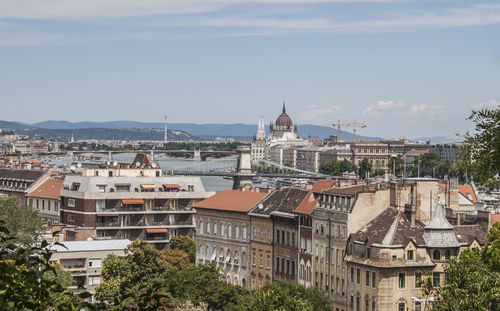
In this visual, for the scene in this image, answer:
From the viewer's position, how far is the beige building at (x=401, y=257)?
63094 millimetres

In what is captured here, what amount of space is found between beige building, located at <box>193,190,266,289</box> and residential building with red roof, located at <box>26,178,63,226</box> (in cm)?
2306

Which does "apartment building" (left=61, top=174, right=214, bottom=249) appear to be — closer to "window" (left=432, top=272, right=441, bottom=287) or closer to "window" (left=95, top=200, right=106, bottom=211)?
"window" (left=95, top=200, right=106, bottom=211)

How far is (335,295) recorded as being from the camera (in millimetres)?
69812

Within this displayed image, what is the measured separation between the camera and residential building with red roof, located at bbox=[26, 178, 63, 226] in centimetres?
Answer: 11619

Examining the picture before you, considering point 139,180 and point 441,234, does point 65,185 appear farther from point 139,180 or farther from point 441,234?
point 441,234

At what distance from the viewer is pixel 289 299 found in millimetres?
60469

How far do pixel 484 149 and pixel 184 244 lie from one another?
2646 inches

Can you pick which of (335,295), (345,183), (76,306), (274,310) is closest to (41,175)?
(345,183)

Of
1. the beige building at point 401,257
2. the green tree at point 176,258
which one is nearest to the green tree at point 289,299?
the beige building at point 401,257

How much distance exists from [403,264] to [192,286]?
16.6 m

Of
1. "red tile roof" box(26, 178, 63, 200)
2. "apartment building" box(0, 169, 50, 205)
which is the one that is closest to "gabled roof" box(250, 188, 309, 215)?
"red tile roof" box(26, 178, 63, 200)

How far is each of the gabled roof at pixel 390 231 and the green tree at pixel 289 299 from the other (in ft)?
13.2

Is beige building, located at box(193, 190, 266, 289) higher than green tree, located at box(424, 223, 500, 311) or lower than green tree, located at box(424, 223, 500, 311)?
lower

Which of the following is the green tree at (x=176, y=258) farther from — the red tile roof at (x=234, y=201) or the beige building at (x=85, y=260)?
A: the beige building at (x=85, y=260)
